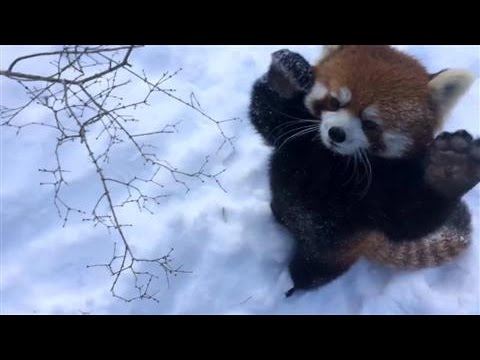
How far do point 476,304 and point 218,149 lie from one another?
4.96ft

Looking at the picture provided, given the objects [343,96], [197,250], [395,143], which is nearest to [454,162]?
[395,143]

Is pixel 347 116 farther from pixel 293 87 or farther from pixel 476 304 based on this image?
pixel 476 304

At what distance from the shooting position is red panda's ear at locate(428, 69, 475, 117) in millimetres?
1891

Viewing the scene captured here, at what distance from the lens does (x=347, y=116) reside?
1.93 meters

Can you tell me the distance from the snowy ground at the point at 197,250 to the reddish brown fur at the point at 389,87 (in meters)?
0.48

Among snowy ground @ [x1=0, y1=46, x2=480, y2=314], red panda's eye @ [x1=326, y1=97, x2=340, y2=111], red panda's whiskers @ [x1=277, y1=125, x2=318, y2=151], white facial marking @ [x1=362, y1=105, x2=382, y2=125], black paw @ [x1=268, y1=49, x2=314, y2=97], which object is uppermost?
black paw @ [x1=268, y1=49, x2=314, y2=97]

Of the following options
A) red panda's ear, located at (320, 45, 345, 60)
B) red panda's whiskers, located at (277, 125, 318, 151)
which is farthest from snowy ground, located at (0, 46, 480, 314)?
red panda's whiskers, located at (277, 125, 318, 151)

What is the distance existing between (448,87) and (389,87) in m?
0.22

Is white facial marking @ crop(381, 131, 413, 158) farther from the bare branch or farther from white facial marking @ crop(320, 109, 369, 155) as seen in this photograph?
the bare branch

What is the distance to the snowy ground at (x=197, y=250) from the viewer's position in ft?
7.93

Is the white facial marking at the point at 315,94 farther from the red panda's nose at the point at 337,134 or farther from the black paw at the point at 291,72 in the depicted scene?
the red panda's nose at the point at 337,134

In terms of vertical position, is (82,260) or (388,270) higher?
(82,260)

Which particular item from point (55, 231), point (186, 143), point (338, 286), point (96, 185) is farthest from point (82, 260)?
point (338, 286)

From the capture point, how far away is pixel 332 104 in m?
2.01
